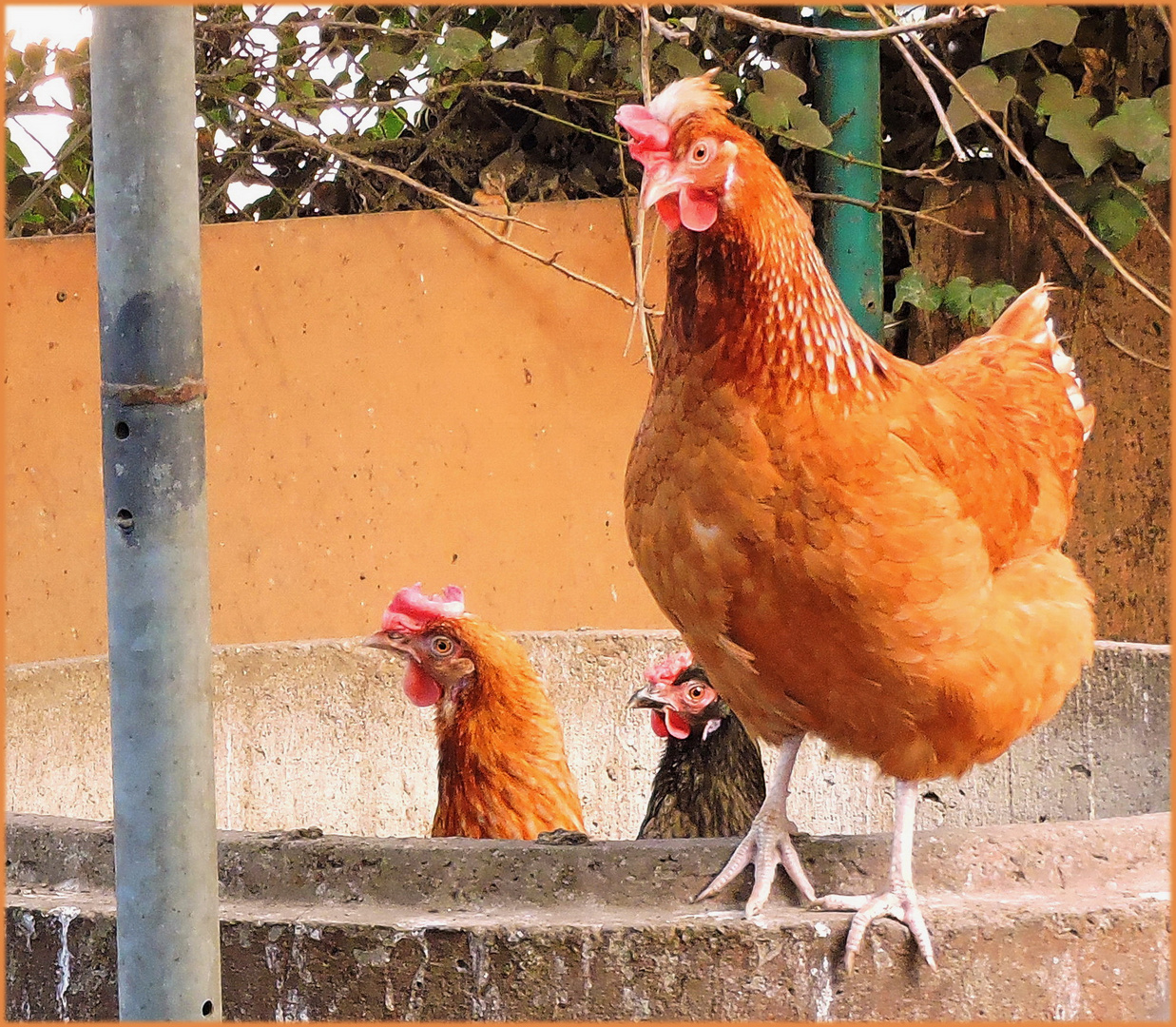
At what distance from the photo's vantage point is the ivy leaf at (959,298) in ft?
11.8

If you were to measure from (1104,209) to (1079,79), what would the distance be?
1.57ft

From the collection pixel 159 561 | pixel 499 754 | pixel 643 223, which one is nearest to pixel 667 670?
pixel 499 754

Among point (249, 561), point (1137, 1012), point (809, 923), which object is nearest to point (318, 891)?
point (809, 923)

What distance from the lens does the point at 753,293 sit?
163 cm

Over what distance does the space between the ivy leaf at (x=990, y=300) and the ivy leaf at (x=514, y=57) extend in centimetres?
128

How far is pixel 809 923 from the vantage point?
5.06 feet

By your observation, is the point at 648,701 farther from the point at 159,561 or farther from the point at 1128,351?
the point at 1128,351

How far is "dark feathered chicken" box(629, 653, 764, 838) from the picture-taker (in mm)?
2492

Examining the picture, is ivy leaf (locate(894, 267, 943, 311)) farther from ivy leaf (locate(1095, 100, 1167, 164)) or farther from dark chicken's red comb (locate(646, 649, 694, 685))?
dark chicken's red comb (locate(646, 649, 694, 685))

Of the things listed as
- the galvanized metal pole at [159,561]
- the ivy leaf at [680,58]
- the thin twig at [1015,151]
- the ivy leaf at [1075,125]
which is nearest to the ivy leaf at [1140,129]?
the ivy leaf at [1075,125]

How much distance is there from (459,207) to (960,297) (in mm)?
1317

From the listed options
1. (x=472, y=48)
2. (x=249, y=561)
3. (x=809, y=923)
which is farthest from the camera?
(x=249, y=561)

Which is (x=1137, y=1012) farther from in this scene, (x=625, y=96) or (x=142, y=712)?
(x=625, y=96)

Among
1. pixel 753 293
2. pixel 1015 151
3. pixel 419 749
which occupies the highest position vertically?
pixel 1015 151
